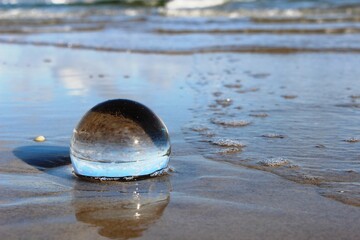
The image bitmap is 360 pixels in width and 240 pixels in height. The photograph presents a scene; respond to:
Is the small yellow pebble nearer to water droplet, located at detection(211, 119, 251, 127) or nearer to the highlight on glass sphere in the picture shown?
the highlight on glass sphere

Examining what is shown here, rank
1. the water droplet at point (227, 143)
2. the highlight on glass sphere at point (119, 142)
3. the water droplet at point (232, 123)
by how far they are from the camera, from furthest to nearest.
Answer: the water droplet at point (232, 123), the water droplet at point (227, 143), the highlight on glass sphere at point (119, 142)

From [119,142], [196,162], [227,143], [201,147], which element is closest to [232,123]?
[227,143]

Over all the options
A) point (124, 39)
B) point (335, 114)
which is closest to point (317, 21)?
point (124, 39)

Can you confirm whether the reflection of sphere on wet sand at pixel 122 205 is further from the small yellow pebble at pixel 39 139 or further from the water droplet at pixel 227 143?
the small yellow pebble at pixel 39 139

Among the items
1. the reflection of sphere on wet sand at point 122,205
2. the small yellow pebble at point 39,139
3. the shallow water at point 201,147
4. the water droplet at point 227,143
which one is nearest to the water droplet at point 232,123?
the shallow water at point 201,147

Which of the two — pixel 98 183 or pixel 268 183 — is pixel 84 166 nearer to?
pixel 98 183

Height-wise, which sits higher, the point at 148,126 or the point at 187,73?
the point at 148,126

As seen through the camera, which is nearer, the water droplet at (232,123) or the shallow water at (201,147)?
the shallow water at (201,147)

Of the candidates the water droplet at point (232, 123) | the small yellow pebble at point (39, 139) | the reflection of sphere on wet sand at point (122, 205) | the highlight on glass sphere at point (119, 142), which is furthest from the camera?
the water droplet at point (232, 123)
